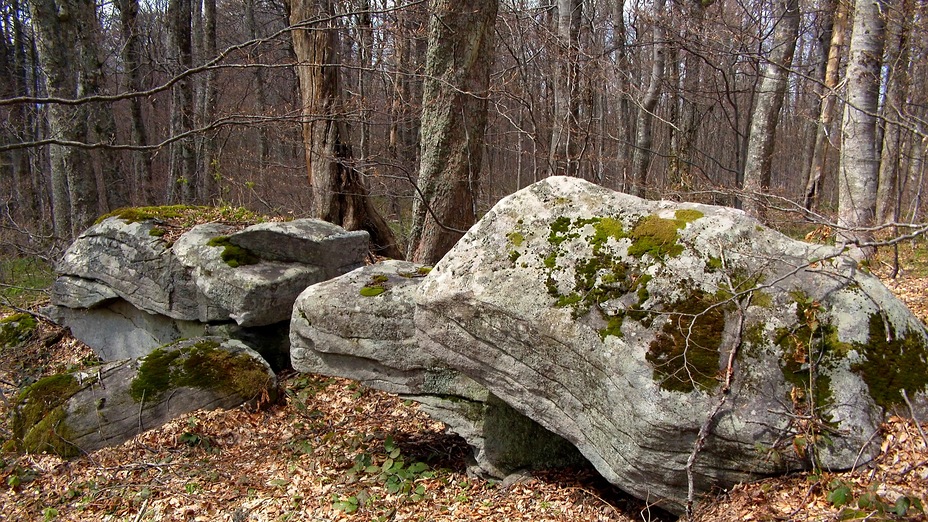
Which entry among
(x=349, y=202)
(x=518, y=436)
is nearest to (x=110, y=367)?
(x=349, y=202)

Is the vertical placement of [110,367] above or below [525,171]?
below

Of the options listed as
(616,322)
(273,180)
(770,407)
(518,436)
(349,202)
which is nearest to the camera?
(770,407)

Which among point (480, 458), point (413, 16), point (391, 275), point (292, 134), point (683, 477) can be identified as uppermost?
point (413, 16)

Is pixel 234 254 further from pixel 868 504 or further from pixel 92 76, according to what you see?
pixel 868 504

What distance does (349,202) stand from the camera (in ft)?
27.0

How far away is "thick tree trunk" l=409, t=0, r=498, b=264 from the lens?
678 centimetres

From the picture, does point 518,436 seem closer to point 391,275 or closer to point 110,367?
point 391,275

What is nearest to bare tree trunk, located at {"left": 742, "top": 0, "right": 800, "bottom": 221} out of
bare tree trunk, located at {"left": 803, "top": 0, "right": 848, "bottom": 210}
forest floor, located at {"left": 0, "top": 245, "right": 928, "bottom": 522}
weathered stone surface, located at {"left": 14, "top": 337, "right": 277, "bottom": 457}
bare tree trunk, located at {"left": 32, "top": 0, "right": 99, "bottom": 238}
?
forest floor, located at {"left": 0, "top": 245, "right": 928, "bottom": 522}

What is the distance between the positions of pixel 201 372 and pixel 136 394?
0.58 meters

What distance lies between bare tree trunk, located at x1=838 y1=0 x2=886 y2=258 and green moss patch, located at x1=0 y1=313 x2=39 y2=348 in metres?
10.1

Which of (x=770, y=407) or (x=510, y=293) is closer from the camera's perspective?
(x=770, y=407)

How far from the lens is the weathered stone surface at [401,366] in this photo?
15.0 ft

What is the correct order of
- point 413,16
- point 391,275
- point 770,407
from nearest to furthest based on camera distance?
point 770,407
point 391,275
point 413,16

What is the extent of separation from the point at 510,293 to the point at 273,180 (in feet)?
41.9
